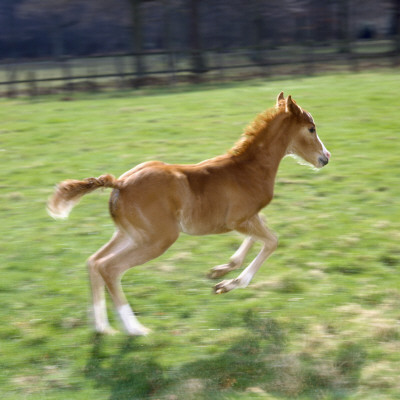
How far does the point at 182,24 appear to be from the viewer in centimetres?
2212

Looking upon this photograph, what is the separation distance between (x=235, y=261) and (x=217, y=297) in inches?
13.3

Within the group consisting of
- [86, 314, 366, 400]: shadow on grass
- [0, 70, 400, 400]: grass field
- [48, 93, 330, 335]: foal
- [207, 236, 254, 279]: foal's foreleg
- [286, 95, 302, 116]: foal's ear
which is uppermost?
[286, 95, 302, 116]: foal's ear

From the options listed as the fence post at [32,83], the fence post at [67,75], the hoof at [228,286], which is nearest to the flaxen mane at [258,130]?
the hoof at [228,286]

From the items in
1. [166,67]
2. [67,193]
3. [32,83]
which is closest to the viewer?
[67,193]

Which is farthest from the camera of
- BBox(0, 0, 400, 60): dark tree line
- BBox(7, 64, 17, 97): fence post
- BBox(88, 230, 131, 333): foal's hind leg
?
BBox(0, 0, 400, 60): dark tree line

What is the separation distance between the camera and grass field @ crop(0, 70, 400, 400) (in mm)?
4156

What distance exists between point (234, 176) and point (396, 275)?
168cm

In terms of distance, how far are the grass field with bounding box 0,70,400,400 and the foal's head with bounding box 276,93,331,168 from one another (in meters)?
0.98

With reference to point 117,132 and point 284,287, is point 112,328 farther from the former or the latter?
point 117,132

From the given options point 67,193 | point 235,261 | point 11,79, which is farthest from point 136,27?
point 67,193

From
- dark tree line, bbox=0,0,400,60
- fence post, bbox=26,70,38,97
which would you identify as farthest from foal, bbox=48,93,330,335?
dark tree line, bbox=0,0,400,60

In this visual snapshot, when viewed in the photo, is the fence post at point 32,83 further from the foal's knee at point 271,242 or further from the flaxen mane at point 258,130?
the foal's knee at point 271,242

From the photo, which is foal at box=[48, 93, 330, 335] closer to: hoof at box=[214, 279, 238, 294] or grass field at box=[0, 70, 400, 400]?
hoof at box=[214, 279, 238, 294]

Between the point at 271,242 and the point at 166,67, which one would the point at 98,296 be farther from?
the point at 166,67
